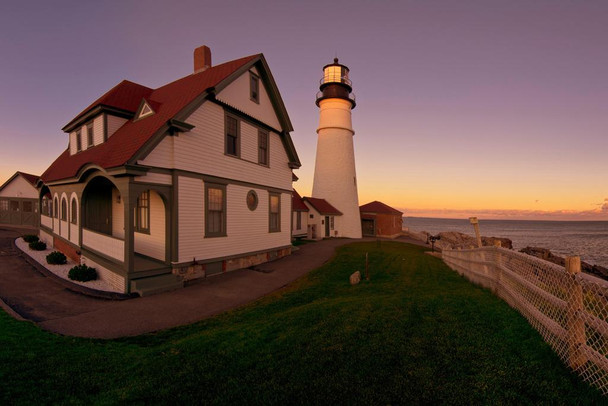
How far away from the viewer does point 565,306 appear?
4027 mm

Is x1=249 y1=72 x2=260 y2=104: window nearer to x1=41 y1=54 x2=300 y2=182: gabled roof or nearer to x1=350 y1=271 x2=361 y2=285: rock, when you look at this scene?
x1=41 y1=54 x2=300 y2=182: gabled roof

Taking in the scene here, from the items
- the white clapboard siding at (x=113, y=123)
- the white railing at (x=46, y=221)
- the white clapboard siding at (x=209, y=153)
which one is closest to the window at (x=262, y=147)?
the white clapboard siding at (x=209, y=153)

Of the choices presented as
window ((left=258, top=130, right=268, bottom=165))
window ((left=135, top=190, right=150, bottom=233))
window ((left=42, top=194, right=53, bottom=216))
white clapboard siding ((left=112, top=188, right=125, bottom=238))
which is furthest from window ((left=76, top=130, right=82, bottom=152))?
→ window ((left=258, top=130, right=268, bottom=165))

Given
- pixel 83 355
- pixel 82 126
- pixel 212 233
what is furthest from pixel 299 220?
pixel 83 355

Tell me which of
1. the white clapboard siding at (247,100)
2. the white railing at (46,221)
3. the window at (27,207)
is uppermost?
the white clapboard siding at (247,100)

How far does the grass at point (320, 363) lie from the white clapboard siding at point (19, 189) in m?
32.2

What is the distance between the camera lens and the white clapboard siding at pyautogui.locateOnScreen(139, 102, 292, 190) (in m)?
11.4

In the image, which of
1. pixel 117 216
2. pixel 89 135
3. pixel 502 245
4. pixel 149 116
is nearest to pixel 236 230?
pixel 149 116

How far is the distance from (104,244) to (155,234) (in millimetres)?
1904

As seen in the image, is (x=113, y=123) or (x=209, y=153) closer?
(x=209, y=153)

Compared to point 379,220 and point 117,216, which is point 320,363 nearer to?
point 117,216

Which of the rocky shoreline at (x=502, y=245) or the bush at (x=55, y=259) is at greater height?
the bush at (x=55, y=259)

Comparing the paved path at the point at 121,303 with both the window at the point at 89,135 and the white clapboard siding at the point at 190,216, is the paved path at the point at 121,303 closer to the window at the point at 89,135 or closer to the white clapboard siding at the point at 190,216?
the white clapboard siding at the point at 190,216

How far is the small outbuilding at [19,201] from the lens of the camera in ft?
99.0
